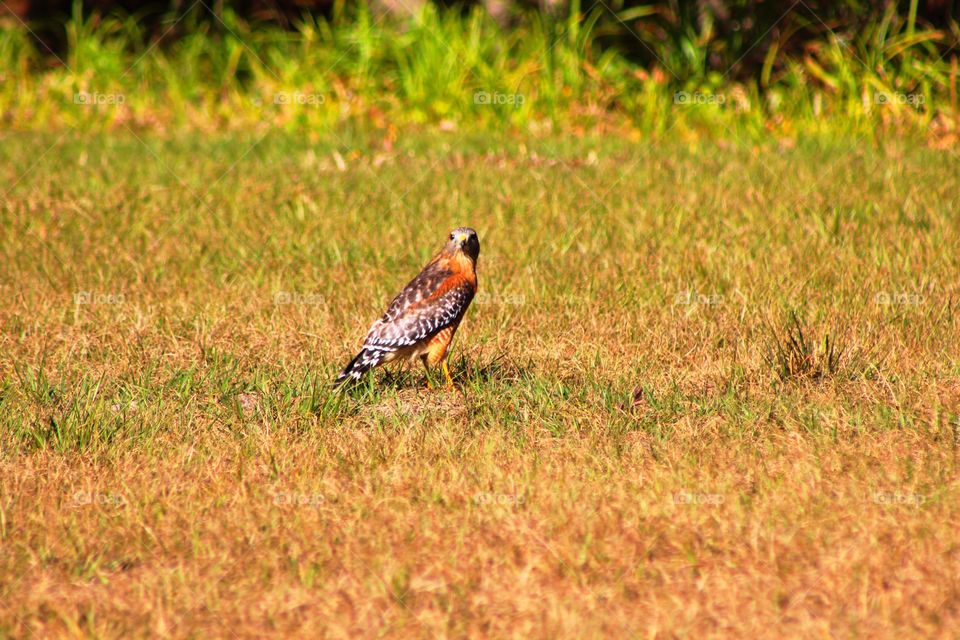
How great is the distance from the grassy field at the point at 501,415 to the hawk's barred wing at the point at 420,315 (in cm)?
27

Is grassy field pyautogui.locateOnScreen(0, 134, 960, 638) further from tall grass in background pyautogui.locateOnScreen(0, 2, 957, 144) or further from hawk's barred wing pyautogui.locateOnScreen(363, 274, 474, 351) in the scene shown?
tall grass in background pyautogui.locateOnScreen(0, 2, 957, 144)

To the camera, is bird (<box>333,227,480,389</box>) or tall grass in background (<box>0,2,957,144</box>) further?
tall grass in background (<box>0,2,957,144</box>)

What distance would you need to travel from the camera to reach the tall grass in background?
1188cm

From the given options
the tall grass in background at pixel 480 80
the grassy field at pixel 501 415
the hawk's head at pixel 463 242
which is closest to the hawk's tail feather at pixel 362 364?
the grassy field at pixel 501 415

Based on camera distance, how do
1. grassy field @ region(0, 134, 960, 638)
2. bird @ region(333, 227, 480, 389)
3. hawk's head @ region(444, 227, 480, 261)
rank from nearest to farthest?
grassy field @ region(0, 134, 960, 638) < bird @ region(333, 227, 480, 389) < hawk's head @ region(444, 227, 480, 261)

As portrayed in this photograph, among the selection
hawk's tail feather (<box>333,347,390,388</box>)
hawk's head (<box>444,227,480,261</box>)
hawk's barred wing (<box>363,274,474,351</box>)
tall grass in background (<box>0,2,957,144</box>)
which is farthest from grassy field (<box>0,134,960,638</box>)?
tall grass in background (<box>0,2,957,144</box>)

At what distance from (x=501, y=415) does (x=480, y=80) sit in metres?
7.98

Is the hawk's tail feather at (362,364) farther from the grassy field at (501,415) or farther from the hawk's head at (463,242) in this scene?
the hawk's head at (463,242)

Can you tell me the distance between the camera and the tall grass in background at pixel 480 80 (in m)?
11.9

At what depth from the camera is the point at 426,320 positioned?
603 cm

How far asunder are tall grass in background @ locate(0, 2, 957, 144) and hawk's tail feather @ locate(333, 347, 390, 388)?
6.72 m

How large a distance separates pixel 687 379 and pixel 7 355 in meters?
3.63

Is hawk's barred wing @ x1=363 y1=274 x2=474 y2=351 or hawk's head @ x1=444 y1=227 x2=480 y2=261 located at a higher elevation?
hawk's head @ x1=444 y1=227 x2=480 y2=261

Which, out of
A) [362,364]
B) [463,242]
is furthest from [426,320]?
[463,242]
